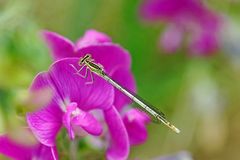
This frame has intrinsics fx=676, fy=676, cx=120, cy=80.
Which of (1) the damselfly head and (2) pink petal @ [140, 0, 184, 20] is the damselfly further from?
(2) pink petal @ [140, 0, 184, 20]

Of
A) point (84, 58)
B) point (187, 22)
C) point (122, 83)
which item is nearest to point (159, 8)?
point (187, 22)

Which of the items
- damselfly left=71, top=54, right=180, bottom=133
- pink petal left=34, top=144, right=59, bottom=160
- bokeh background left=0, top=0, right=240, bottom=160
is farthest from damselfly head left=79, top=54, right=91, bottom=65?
bokeh background left=0, top=0, right=240, bottom=160

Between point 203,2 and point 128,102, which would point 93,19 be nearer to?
point 203,2

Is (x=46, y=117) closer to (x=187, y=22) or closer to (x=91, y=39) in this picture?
(x=91, y=39)

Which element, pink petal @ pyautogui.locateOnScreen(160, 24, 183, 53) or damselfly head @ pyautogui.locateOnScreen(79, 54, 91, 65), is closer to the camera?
damselfly head @ pyautogui.locateOnScreen(79, 54, 91, 65)

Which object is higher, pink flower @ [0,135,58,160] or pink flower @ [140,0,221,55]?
pink flower @ [140,0,221,55]

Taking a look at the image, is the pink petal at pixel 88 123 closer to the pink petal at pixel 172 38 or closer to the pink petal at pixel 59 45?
the pink petal at pixel 59 45
